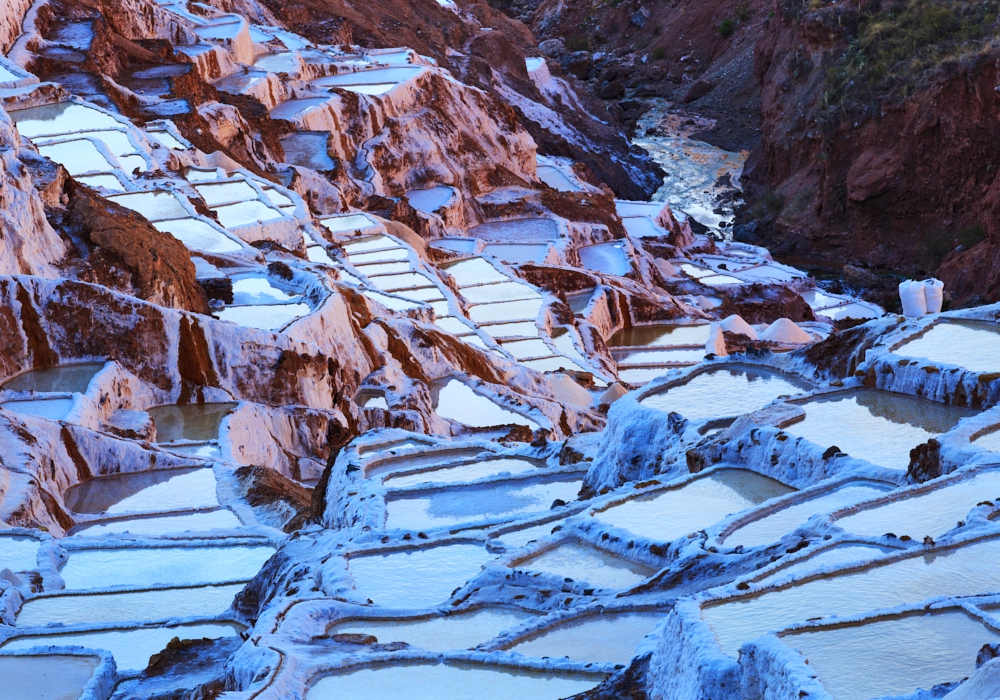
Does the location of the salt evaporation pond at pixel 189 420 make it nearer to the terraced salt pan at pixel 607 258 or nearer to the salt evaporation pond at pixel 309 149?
the salt evaporation pond at pixel 309 149

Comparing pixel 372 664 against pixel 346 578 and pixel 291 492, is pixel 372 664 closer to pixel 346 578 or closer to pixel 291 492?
pixel 346 578

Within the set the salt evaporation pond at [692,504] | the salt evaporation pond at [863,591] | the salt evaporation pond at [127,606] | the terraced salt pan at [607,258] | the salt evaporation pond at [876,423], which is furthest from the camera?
the terraced salt pan at [607,258]

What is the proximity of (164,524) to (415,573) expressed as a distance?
430 cm

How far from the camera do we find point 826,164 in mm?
37875

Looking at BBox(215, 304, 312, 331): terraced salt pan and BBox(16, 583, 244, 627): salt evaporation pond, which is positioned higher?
BBox(16, 583, 244, 627): salt evaporation pond

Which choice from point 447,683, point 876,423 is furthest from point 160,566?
point 876,423

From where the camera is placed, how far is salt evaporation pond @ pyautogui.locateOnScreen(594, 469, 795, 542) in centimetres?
710

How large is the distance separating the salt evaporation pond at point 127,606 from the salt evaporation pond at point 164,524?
1743mm

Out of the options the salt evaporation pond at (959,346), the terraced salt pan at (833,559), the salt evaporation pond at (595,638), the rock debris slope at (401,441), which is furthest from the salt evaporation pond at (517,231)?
the terraced salt pan at (833,559)

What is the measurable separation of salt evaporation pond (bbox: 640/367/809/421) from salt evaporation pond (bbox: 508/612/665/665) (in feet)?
9.60

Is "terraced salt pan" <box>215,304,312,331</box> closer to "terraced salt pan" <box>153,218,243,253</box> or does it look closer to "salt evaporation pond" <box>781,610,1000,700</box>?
"terraced salt pan" <box>153,218,243,253</box>

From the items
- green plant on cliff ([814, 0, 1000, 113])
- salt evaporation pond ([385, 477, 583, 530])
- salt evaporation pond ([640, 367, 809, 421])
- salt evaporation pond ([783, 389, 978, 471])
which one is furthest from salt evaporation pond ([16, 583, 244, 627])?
green plant on cliff ([814, 0, 1000, 113])

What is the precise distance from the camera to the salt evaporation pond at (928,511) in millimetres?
6086

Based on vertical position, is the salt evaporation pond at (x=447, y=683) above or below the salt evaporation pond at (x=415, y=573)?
above
